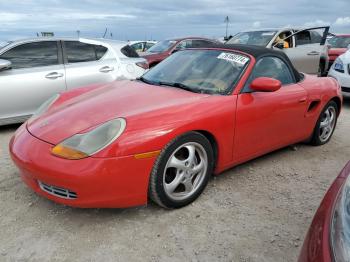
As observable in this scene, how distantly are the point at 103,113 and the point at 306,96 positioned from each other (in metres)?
2.32

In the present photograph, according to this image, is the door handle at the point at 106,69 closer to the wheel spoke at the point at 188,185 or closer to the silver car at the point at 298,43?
the wheel spoke at the point at 188,185

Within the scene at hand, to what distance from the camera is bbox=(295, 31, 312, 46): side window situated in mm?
8609

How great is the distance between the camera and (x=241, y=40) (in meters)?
8.75

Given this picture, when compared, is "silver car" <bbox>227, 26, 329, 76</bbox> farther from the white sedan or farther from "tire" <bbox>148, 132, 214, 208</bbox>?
"tire" <bbox>148, 132, 214, 208</bbox>

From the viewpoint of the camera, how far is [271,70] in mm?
3725

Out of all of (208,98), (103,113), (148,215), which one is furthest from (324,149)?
(103,113)

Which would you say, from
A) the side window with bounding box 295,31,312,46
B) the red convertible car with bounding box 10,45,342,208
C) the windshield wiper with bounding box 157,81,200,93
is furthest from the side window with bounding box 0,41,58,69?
the side window with bounding box 295,31,312,46

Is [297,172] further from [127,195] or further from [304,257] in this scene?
[304,257]

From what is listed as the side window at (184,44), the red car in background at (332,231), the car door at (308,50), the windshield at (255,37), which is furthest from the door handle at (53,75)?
the side window at (184,44)

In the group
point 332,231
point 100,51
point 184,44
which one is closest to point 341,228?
point 332,231

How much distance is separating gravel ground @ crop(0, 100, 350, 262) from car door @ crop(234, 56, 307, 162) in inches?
14.6

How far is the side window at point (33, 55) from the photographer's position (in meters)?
5.00

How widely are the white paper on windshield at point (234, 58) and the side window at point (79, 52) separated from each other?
2.72m

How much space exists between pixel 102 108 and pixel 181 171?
2.68 ft
